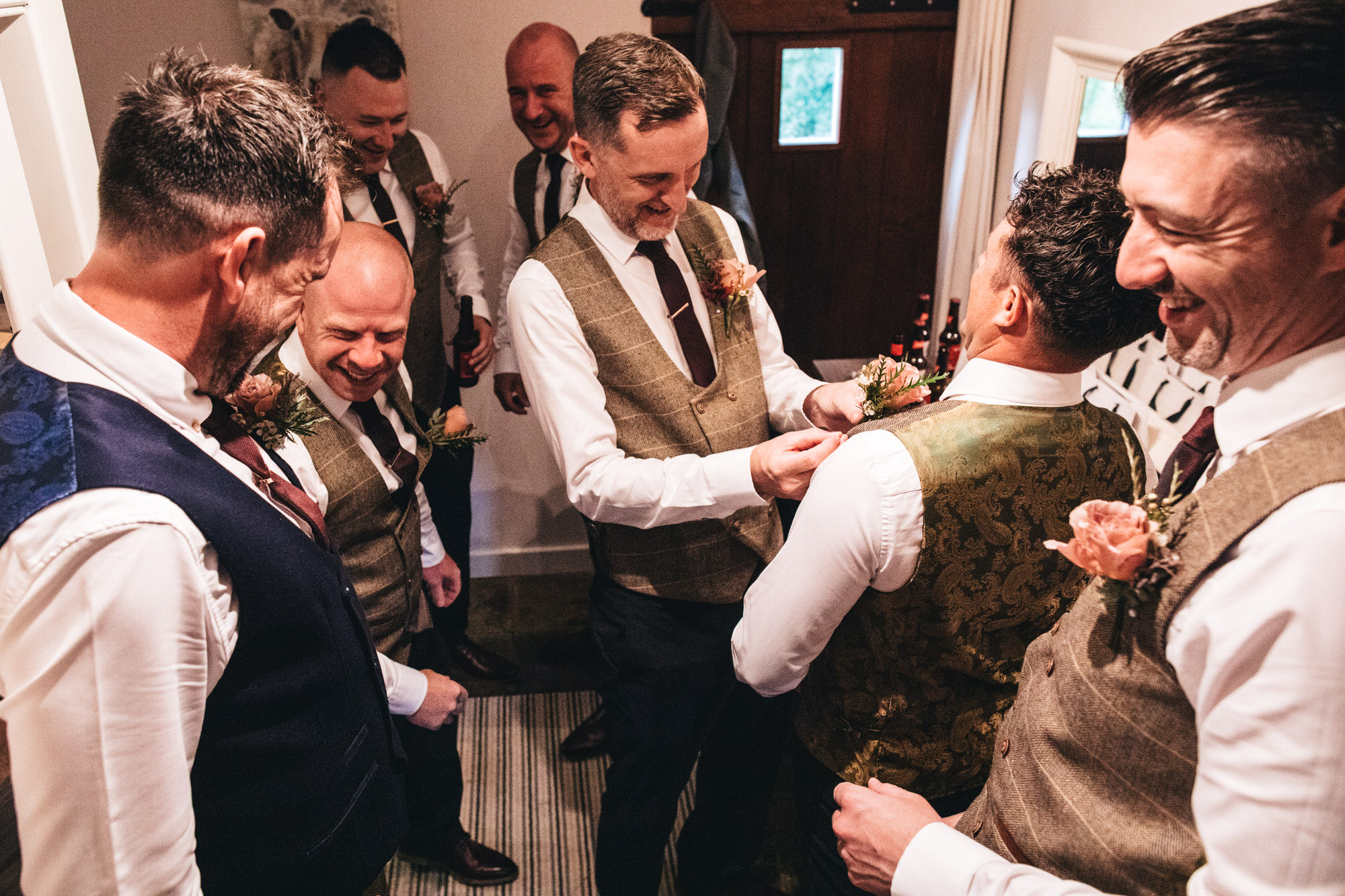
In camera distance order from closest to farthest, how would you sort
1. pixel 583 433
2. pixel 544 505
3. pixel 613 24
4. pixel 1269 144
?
pixel 1269 144, pixel 583 433, pixel 613 24, pixel 544 505

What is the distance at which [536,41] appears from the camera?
10.5 feet

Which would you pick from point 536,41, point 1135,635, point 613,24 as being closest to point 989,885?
point 1135,635

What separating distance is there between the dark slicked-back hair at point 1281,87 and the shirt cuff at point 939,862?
2.80 ft

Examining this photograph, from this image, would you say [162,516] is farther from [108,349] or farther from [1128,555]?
[1128,555]

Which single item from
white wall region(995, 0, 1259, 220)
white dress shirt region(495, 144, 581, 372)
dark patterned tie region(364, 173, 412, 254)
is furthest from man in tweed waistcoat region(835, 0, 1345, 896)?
dark patterned tie region(364, 173, 412, 254)

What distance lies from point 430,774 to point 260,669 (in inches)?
46.6

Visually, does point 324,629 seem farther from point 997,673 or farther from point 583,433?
point 997,673

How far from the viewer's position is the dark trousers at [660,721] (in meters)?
2.14

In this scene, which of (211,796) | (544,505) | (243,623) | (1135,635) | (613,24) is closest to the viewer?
(1135,635)

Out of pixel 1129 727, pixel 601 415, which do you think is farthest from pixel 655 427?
pixel 1129 727

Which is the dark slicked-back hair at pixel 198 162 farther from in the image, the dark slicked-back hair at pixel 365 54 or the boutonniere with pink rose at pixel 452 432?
the dark slicked-back hair at pixel 365 54

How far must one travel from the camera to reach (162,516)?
39.6 inches

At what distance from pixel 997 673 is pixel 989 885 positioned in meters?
0.46

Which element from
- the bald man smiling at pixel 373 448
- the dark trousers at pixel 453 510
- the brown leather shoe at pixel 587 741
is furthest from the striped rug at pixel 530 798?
the bald man smiling at pixel 373 448
